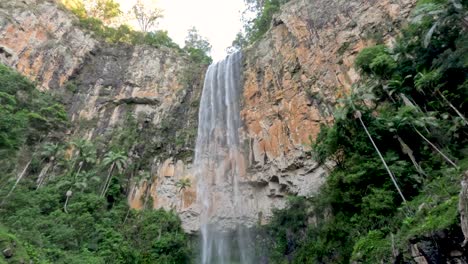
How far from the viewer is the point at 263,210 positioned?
2127 cm

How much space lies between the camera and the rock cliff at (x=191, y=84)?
20.7 meters

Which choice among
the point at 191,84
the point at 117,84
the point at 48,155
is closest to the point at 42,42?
the point at 117,84

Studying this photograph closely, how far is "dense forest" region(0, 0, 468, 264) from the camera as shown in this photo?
1101 cm

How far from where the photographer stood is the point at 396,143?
14.2 meters

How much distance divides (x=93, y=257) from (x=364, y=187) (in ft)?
42.9

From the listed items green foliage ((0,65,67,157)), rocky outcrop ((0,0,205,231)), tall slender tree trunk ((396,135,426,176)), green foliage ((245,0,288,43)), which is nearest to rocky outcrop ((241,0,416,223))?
tall slender tree trunk ((396,135,426,176))

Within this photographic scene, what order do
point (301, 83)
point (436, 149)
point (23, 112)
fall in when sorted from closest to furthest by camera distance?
point (436, 149)
point (23, 112)
point (301, 83)

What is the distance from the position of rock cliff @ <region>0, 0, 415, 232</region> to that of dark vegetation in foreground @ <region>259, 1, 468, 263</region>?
3.75m

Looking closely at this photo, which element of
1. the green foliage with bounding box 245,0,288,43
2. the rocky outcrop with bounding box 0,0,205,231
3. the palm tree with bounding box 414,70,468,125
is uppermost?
the green foliage with bounding box 245,0,288,43

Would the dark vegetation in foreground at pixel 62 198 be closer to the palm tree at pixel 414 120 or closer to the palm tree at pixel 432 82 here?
the palm tree at pixel 414 120

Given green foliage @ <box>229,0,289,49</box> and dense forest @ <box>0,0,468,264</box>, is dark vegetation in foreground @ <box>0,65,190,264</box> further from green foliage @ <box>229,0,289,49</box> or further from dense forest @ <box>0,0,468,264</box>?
green foliage @ <box>229,0,289,49</box>

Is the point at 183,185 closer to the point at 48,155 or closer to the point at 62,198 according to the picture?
the point at 62,198

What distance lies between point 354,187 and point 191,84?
21.3 m

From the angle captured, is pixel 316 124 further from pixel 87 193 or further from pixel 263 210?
pixel 87 193
